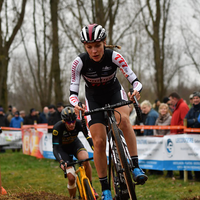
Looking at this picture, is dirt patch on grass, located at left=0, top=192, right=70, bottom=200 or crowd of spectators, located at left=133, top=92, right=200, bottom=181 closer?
dirt patch on grass, located at left=0, top=192, right=70, bottom=200

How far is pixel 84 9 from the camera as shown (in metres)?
23.3

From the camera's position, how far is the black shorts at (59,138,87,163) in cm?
743

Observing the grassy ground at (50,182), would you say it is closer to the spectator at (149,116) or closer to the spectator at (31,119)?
the spectator at (149,116)

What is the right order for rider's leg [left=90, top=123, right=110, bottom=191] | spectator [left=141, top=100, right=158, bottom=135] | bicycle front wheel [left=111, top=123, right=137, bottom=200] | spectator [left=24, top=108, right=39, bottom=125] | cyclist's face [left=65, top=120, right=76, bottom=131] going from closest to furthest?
bicycle front wheel [left=111, top=123, right=137, bottom=200]
rider's leg [left=90, top=123, right=110, bottom=191]
cyclist's face [left=65, top=120, right=76, bottom=131]
spectator [left=141, top=100, right=158, bottom=135]
spectator [left=24, top=108, right=39, bottom=125]

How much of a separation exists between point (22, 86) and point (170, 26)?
41.9 meters

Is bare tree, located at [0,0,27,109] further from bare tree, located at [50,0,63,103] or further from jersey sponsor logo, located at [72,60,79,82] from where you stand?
jersey sponsor logo, located at [72,60,79,82]

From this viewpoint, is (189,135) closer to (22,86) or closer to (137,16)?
(137,16)

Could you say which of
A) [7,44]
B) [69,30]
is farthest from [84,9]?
[7,44]

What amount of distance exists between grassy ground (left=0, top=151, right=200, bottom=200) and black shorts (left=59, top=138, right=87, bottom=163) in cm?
95

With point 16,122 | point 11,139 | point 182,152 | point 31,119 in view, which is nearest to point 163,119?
point 182,152

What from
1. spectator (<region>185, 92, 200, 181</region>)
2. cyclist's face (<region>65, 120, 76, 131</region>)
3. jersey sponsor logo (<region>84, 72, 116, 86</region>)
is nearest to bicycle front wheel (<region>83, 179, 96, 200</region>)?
cyclist's face (<region>65, 120, 76, 131</region>)

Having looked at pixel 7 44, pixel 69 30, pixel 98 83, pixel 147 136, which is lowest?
pixel 147 136

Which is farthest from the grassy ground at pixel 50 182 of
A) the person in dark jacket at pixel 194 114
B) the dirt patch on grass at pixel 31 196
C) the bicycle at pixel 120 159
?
the bicycle at pixel 120 159

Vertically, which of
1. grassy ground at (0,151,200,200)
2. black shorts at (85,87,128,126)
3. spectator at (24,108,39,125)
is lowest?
grassy ground at (0,151,200,200)
